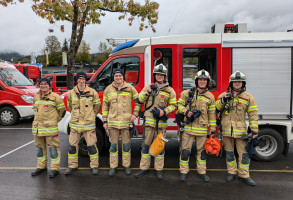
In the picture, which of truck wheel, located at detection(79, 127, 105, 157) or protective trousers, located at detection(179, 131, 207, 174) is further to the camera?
truck wheel, located at detection(79, 127, 105, 157)

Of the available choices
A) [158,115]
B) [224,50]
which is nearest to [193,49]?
[224,50]

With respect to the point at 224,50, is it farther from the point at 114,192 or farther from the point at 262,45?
the point at 114,192

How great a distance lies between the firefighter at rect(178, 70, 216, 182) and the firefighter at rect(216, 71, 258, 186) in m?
0.22

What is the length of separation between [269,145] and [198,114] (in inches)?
86.1

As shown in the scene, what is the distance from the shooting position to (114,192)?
3.98m

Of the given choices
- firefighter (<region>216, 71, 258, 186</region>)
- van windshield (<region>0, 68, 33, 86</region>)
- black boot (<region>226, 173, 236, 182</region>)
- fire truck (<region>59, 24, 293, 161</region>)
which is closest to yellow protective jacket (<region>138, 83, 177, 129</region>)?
fire truck (<region>59, 24, 293, 161</region>)

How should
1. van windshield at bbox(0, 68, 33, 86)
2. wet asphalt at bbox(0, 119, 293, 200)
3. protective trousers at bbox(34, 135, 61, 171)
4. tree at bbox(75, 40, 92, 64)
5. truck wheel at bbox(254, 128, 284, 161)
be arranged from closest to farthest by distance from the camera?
wet asphalt at bbox(0, 119, 293, 200), protective trousers at bbox(34, 135, 61, 171), truck wheel at bbox(254, 128, 284, 161), van windshield at bbox(0, 68, 33, 86), tree at bbox(75, 40, 92, 64)

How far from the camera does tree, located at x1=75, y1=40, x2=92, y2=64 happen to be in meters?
84.1

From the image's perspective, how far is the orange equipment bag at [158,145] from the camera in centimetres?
430

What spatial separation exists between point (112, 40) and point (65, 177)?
3.15 meters

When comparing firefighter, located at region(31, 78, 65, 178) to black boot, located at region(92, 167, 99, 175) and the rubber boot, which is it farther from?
the rubber boot

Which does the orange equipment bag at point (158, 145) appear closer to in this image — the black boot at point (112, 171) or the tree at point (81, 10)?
the black boot at point (112, 171)

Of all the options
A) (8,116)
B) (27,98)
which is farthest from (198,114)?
(8,116)

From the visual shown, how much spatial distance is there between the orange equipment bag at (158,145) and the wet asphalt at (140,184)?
530 millimetres
